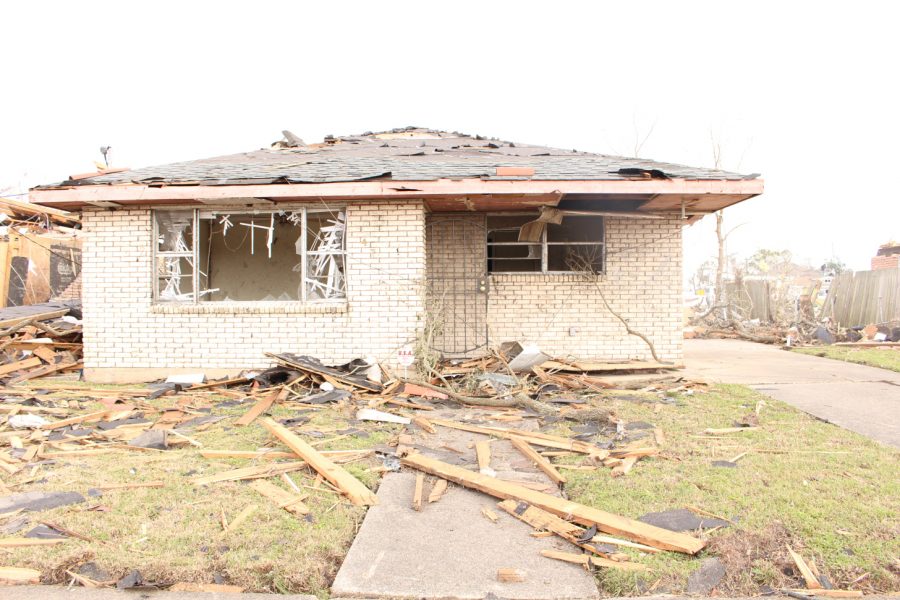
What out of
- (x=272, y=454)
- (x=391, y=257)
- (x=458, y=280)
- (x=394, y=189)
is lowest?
(x=272, y=454)

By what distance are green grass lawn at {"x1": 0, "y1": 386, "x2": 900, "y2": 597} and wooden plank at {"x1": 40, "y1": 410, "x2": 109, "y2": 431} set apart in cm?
129

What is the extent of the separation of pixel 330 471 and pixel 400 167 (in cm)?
559

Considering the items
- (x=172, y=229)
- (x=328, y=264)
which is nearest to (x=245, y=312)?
(x=328, y=264)

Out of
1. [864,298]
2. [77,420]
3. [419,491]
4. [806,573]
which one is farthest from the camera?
[864,298]

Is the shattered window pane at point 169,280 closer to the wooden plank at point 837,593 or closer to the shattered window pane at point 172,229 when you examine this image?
the shattered window pane at point 172,229

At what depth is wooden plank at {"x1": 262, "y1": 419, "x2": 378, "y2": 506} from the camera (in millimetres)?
4008

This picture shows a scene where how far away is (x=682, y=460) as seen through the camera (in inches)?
192

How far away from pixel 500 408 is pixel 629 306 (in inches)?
134

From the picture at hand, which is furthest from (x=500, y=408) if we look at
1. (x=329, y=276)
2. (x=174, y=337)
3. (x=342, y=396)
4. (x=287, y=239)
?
(x=287, y=239)

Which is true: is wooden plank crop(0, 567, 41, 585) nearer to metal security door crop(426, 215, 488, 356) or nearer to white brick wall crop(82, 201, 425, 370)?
white brick wall crop(82, 201, 425, 370)

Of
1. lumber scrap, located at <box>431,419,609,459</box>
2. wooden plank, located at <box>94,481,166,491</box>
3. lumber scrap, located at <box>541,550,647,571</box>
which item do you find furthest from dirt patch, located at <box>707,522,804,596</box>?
wooden plank, located at <box>94,481,166,491</box>

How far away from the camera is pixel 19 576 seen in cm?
299

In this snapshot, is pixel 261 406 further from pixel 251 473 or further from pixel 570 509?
pixel 570 509

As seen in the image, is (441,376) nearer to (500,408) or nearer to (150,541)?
(500,408)
